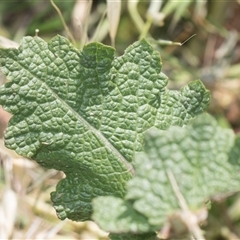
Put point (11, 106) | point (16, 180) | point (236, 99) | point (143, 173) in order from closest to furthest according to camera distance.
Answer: point (143, 173) < point (11, 106) < point (16, 180) < point (236, 99)

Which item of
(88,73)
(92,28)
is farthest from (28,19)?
(88,73)

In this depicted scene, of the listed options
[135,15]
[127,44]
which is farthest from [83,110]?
[127,44]

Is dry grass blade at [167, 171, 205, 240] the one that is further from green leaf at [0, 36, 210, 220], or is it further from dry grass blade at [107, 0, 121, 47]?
dry grass blade at [107, 0, 121, 47]

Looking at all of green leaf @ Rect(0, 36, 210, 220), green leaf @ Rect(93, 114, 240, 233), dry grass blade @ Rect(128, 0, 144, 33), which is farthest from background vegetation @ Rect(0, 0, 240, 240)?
green leaf @ Rect(93, 114, 240, 233)

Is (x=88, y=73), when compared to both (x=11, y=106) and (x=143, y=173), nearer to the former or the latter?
(x=11, y=106)

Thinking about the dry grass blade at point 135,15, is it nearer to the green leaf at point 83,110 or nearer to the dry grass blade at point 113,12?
the dry grass blade at point 113,12

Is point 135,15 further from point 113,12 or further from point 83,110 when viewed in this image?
point 83,110

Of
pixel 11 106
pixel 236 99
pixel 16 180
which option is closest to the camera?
pixel 11 106

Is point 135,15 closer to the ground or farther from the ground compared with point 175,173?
farther from the ground
